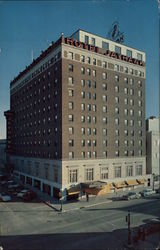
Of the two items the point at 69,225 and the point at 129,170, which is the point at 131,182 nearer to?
the point at 129,170

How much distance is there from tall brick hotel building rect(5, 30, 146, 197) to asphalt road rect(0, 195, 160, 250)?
7977 millimetres

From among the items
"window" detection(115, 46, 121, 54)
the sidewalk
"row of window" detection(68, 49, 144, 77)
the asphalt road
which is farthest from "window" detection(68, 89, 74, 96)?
the asphalt road

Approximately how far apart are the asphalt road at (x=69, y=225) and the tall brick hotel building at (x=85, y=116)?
7.98 metres

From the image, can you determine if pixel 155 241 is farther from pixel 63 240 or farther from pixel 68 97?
pixel 68 97

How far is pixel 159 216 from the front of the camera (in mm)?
33750

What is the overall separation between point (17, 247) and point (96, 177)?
2853 centimetres

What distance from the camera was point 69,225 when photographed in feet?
98.5

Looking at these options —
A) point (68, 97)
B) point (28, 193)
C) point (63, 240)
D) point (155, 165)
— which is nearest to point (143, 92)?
point (155, 165)

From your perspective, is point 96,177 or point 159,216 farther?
point 96,177

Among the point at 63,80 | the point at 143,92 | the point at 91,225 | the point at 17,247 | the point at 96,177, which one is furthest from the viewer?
the point at 143,92

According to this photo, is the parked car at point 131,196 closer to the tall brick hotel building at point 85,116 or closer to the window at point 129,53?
the tall brick hotel building at point 85,116

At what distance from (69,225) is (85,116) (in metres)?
25.5

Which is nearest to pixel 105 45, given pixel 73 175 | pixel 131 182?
pixel 73 175

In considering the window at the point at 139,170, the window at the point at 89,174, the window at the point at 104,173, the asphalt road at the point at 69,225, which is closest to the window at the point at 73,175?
the window at the point at 89,174
